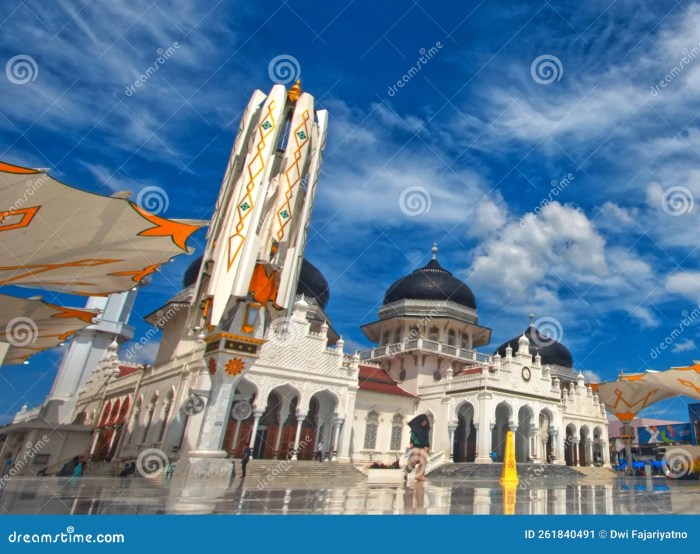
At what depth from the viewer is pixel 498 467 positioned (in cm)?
2527

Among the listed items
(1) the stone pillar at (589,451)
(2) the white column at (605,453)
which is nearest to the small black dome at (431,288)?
(1) the stone pillar at (589,451)

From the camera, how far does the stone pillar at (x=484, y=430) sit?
26367 mm

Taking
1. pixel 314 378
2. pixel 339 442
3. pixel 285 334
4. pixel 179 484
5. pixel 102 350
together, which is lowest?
pixel 179 484

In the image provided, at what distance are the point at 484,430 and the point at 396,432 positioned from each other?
530cm

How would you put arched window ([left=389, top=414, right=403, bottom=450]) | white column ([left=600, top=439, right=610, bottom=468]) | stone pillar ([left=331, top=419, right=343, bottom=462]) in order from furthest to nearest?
1. white column ([left=600, top=439, right=610, bottom=468])
2. arched window ([left=389, top=414, right=403, bottom=450])
3. stone pillar ([left=331, top=419, right=343, bottom=462])

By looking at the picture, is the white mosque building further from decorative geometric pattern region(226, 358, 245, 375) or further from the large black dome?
decorative geometric pattern region(226, 358, 245, 375)

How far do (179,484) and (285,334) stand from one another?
38.8 feet

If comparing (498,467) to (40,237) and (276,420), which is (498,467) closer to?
(276,420)

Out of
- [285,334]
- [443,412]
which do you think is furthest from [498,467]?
[285,334]

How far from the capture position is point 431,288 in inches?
1405

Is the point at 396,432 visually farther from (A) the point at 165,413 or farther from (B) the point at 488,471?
(A) the point at 165,413

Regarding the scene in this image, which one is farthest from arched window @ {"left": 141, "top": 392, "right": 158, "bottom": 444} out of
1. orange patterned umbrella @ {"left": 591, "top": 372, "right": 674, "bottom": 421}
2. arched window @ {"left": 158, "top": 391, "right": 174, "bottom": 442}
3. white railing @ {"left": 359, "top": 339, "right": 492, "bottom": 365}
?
orange patterned umbrella @ {"left": 591, "top": 372, "right": 674, "bottom": 421}

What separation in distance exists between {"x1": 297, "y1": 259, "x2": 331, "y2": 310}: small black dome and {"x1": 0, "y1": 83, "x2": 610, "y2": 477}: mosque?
0.10 m

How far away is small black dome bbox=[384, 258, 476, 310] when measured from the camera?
35.6 m
